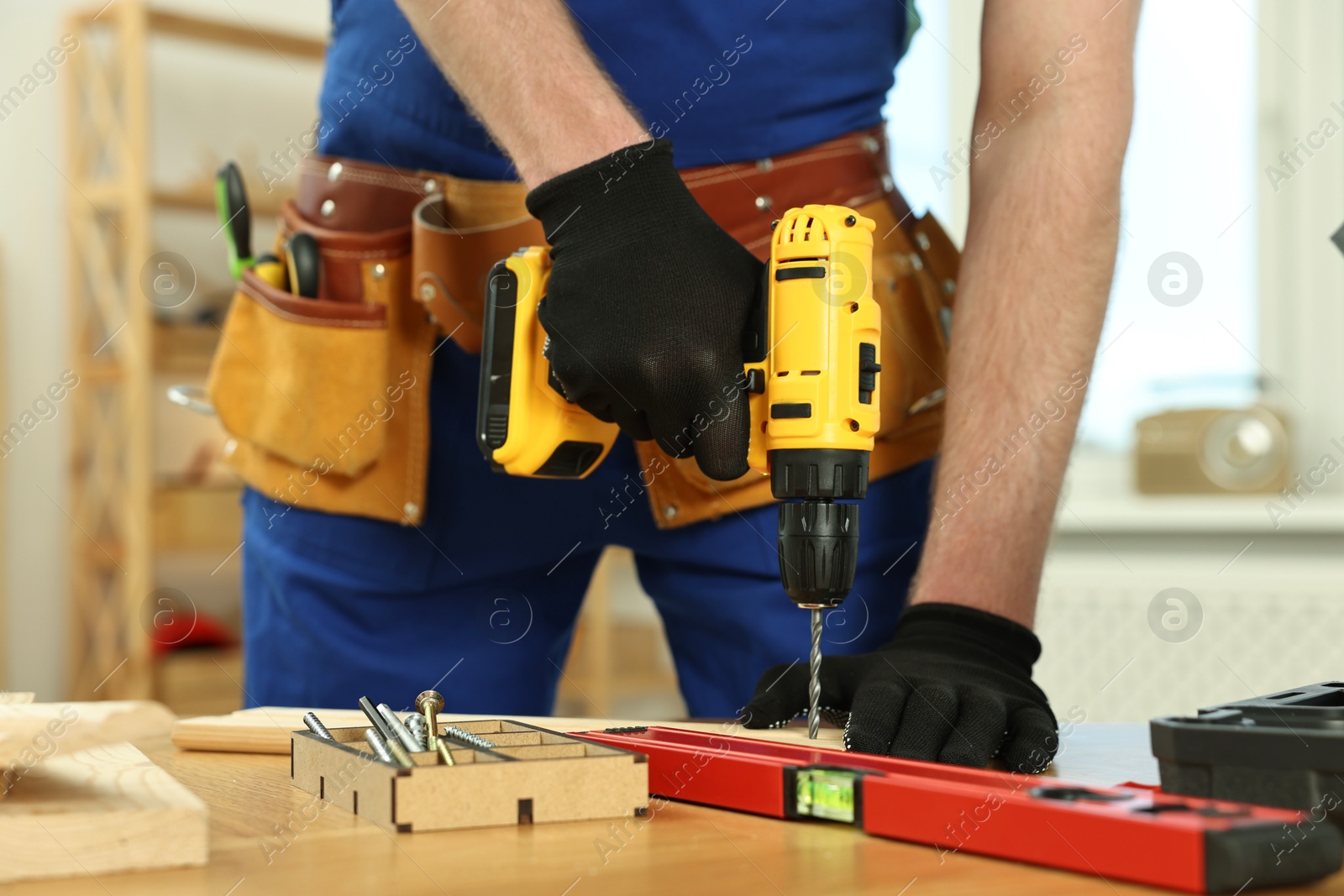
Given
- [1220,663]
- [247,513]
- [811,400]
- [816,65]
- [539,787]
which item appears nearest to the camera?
[539,787]

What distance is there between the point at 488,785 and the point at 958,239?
277 cm

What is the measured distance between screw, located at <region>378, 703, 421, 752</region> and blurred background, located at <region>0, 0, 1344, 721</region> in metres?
1.74

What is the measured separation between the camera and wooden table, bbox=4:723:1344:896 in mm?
470

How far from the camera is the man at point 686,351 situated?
0.82 metres

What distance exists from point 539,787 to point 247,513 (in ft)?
2.67

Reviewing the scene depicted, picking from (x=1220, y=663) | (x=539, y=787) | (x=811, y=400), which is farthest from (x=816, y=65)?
(x=1220, y=663)

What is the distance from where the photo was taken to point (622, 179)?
0.82 metres

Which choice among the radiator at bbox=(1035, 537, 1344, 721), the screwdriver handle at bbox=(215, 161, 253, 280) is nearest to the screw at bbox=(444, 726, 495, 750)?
the screwdriver handle at bbox=(215, 161, 253, 280)

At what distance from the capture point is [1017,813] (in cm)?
51

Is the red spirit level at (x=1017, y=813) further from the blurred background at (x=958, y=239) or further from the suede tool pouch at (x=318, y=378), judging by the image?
the blurred background at (x=958, y=239)

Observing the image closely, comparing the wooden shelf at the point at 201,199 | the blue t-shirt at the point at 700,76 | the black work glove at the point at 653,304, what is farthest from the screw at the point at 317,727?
the wooden shelf at the point at 201,199

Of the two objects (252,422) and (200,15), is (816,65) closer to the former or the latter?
(252,422)

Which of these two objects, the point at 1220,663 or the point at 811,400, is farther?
the point at 1220,663

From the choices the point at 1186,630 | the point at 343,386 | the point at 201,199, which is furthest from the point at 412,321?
the point at 201,199
